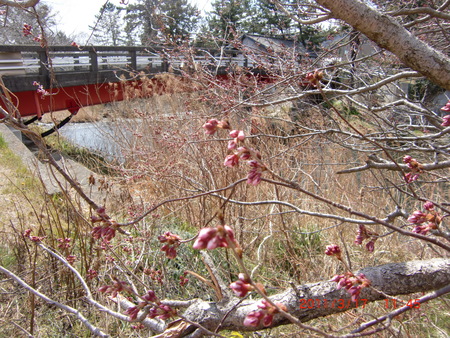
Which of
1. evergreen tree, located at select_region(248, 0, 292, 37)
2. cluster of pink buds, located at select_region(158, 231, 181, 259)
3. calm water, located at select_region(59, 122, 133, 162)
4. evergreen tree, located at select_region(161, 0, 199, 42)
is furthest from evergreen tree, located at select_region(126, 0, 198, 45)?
cluster of pink buds, located at select_region(158, 231, 181, 259)

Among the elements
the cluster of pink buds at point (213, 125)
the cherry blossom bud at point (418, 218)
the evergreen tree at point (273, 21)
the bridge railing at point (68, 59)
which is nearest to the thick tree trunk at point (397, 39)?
the cherry blossom bud at point (418, 218)

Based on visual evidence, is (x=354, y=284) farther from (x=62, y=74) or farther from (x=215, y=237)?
(x=62, y=74)

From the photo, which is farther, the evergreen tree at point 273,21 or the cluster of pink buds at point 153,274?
the evergreen tree at point 273,21

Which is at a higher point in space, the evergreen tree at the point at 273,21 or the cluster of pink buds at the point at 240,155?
the evergreen tree at the point at 273,21

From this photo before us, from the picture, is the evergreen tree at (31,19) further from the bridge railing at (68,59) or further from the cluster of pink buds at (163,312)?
the cluster of pink buds at (163,312)

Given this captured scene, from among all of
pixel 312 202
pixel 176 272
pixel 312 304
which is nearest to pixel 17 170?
pixel 176 272

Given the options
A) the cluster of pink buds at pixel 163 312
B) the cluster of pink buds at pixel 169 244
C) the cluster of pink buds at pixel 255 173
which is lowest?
the cluster of pink buds at pixel 163 312

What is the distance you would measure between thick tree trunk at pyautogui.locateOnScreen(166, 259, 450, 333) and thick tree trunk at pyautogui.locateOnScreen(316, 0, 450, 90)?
84 centimetres

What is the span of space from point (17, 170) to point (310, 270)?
526 cm

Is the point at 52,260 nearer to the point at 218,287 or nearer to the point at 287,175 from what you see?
the point at 218,287

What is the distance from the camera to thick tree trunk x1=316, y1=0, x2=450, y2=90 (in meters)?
1.29

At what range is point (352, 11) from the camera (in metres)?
1.34

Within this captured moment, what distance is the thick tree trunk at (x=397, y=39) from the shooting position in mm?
1285

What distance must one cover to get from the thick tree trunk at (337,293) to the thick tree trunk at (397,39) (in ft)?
2.77
